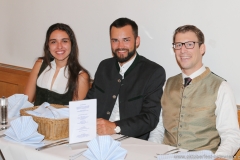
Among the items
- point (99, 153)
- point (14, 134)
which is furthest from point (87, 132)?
point (14, 134)

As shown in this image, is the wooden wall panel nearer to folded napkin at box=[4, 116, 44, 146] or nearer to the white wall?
the white wall

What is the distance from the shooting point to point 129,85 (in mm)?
2734

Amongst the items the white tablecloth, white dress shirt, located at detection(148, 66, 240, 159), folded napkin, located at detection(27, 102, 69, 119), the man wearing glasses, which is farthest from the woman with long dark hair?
white dress shirt, located at detection(148, 66, 240, 159)

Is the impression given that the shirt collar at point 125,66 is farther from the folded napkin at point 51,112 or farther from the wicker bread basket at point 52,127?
the wicker bread basket at point 52,127

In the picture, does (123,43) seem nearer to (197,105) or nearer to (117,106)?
(117,106)

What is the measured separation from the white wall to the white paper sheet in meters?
1.11

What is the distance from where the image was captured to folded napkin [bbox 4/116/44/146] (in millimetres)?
2029

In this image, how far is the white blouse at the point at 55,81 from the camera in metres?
3.08

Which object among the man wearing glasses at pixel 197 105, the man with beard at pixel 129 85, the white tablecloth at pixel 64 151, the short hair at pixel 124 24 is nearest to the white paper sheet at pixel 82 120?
the white tablecloth at pixel 64 151

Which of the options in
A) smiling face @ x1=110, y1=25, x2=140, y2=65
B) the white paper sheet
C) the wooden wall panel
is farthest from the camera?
the wooden wall panel

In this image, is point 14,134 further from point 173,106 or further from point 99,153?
point 173,106

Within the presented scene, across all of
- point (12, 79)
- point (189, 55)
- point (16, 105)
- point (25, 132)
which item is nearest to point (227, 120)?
point (189, 55)

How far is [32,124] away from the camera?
2.08 m

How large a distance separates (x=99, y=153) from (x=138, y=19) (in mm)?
1542
